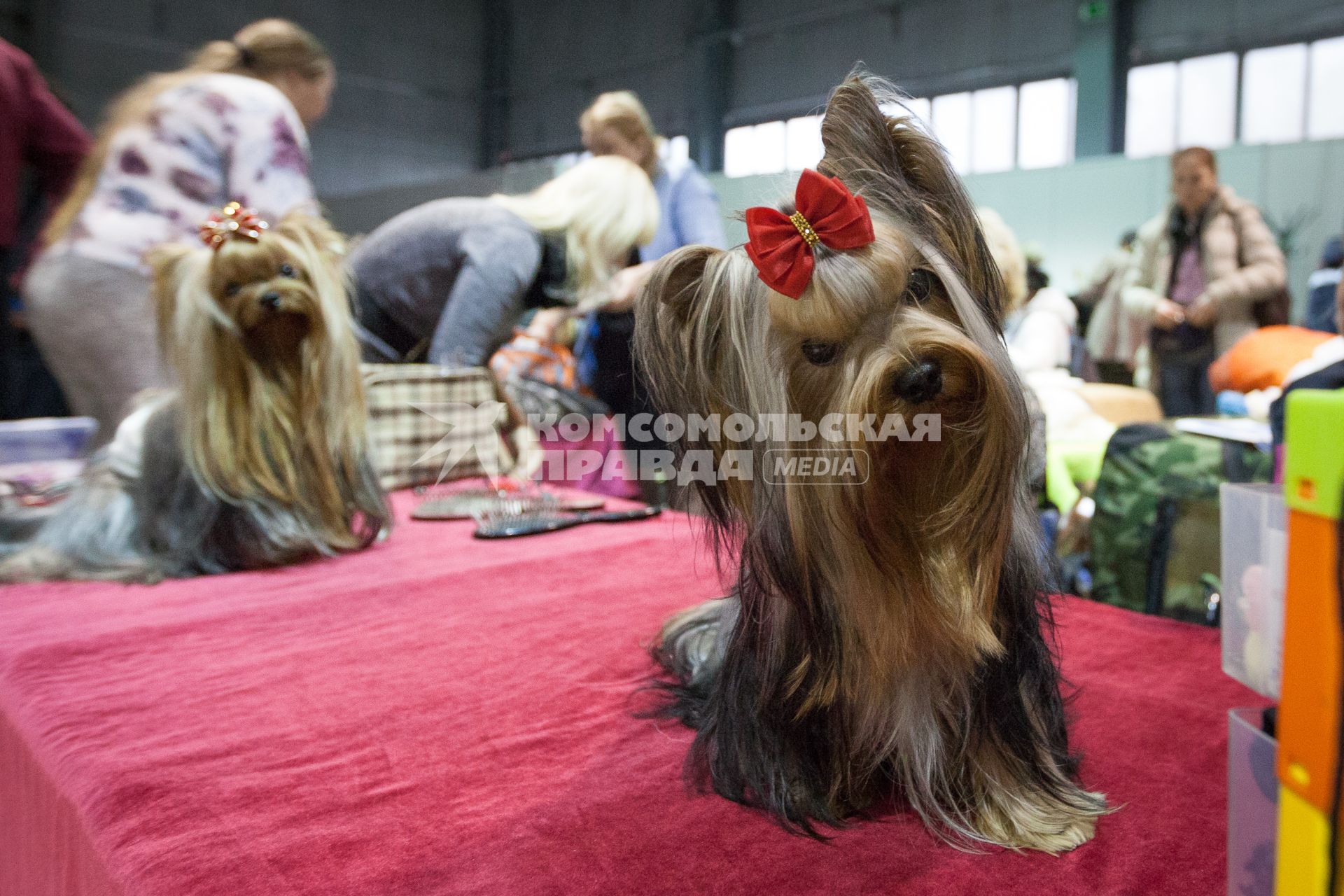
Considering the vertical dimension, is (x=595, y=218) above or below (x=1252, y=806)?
above

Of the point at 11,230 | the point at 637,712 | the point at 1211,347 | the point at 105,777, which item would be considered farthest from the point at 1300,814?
the point at 1211,347

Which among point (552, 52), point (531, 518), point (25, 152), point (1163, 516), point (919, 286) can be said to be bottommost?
point (531, 518)

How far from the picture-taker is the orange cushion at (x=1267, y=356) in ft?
9.74

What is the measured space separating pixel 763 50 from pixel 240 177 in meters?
9.86

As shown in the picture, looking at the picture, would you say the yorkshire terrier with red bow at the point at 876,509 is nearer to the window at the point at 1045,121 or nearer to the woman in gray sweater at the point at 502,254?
the woman in gray sweater at the point at 502,254

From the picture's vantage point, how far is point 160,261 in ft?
7.51

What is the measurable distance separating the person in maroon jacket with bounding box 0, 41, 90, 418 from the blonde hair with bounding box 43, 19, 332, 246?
15 cm

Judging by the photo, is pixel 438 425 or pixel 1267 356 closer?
pixel 1267 356

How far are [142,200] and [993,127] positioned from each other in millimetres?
9457

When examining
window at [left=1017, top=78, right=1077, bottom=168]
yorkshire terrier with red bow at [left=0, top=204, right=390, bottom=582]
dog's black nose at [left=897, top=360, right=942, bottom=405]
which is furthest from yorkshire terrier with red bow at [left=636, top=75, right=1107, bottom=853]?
window at [left=1017, top=78, right=1077, bottom=168]

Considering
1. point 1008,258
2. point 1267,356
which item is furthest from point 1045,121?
point 1267,356

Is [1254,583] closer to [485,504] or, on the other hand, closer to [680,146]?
[485,504]

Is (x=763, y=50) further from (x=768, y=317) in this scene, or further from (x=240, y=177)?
(x=768, y=317)

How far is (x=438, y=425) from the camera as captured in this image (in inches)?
132
